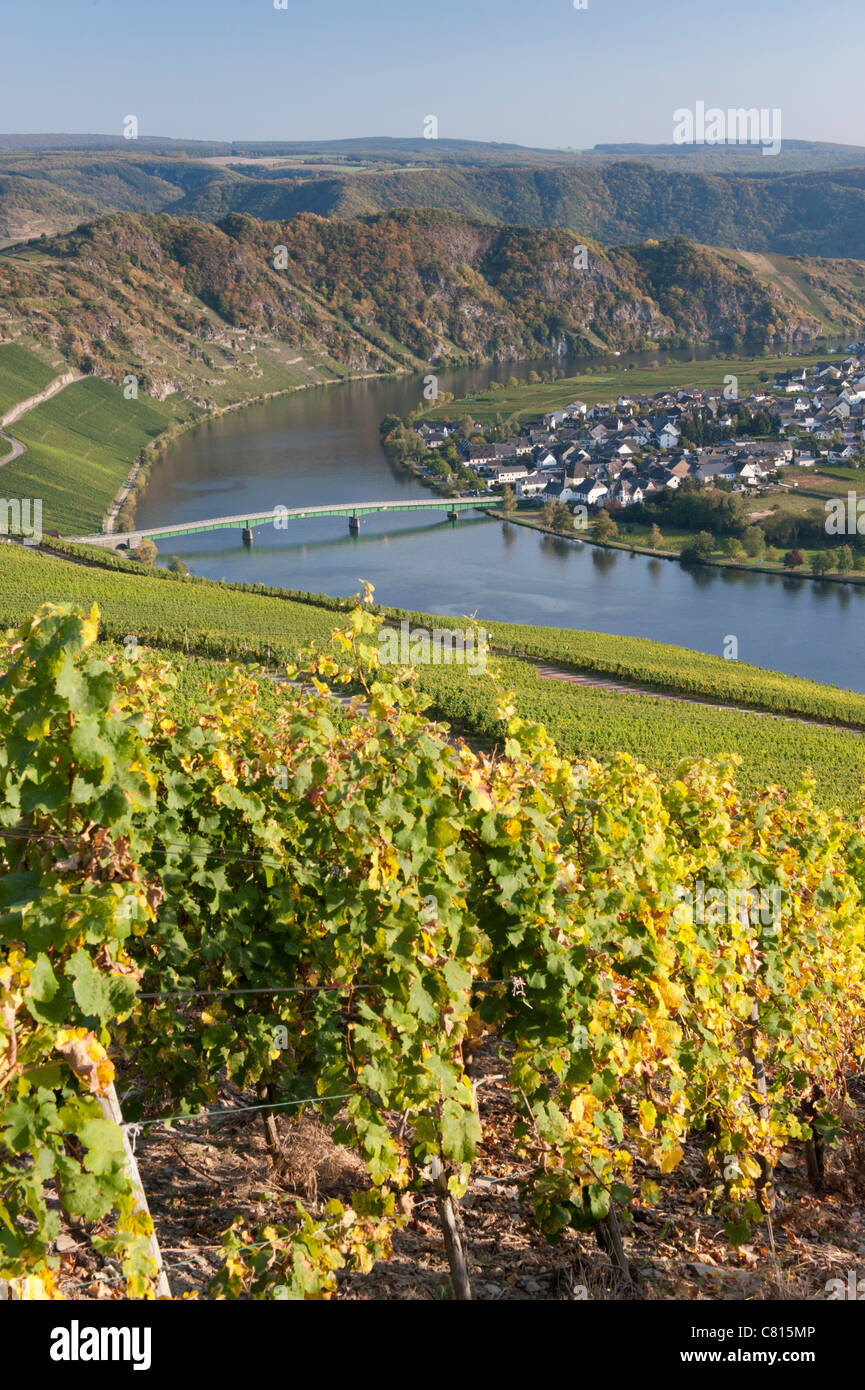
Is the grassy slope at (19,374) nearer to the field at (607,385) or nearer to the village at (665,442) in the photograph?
the village at (665,442)

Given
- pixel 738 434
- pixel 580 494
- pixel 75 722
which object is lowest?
pixel 75 722

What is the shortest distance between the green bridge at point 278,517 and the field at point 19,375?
50.2 metres

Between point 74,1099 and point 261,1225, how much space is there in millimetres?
3017

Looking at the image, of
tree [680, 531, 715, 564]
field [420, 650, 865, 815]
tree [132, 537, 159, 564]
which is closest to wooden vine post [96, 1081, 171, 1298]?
field [420, 650, 865, 815]

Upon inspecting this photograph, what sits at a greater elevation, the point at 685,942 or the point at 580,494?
the point at 580,494

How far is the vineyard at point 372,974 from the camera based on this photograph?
4.12 meters

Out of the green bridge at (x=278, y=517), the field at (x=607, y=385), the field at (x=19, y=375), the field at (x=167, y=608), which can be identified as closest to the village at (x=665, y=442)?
the field at (x=607, y=385)

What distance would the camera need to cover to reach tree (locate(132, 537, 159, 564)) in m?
72.2

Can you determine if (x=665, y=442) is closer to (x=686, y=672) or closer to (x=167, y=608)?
(x=686, y=672)

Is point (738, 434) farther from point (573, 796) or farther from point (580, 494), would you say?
point (573, 796)

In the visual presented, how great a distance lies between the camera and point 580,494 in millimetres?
94000

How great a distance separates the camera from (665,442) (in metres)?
117
